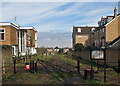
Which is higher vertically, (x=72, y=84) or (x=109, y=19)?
(x=109, y=19)

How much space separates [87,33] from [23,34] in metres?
37.2

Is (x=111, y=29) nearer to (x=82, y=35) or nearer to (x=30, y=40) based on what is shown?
(x=30, y=40)

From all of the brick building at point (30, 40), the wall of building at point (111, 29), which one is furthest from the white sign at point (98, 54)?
the brick building at point (30, 40)

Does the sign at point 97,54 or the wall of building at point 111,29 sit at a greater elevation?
the wall of building at point 111,29

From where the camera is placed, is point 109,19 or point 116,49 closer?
point 116,49

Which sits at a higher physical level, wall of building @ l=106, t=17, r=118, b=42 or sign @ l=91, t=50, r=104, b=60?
wall of building @ l=106, t=17, r=118, b=42

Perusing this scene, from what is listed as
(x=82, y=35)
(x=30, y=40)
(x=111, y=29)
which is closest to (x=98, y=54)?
(x=111, y=29)

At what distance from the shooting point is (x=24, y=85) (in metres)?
7.97

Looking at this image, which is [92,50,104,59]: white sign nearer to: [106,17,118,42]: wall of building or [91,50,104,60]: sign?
[91,50,104,60]: sign

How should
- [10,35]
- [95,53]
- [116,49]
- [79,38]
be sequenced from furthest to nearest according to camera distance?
[79,38] → [10,35] → [116,49] → [95,53]

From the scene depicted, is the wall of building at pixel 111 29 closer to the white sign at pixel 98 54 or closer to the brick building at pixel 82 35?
the brick building at pixel 82 35

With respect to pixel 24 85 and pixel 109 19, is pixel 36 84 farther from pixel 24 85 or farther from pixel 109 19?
pixel 109 19

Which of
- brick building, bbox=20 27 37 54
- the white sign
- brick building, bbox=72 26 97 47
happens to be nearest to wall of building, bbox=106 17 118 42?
brick building, bbox=20 27 37 54

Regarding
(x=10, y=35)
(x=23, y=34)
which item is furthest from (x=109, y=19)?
(x=10, y=35)
